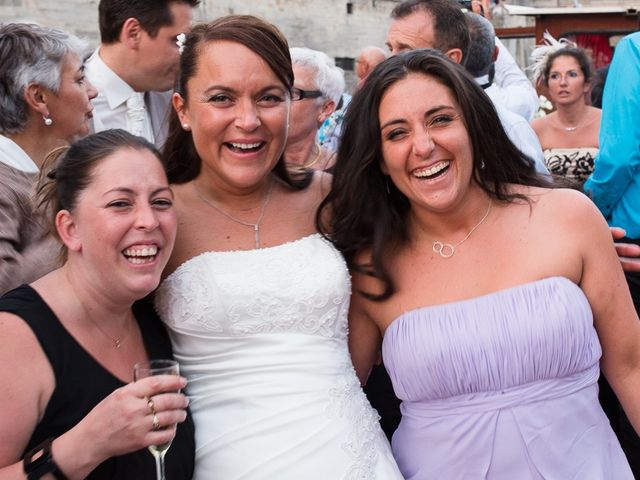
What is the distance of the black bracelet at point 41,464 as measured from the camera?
243 cm

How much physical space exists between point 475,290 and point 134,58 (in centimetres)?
312

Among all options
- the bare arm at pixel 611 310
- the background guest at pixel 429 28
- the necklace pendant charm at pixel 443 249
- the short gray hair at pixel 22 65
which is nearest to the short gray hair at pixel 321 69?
the background guest at pixel 429 28

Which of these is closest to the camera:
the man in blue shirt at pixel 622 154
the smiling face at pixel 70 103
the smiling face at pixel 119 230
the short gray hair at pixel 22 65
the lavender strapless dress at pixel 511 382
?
the smiling face at pixel 119 230

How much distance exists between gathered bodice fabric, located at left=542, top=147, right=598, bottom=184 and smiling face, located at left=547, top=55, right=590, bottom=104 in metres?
0.55

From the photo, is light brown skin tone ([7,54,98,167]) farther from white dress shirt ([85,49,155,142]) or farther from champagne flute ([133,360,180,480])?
champagne flute ([133,360,180,480])

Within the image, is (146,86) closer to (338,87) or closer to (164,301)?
(338,87)

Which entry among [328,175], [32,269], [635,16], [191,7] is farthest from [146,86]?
[635,16]

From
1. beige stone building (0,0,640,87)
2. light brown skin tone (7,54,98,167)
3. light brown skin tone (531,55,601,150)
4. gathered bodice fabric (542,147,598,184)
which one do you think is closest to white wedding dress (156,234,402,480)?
light brown skin tone (7,54,98,167)

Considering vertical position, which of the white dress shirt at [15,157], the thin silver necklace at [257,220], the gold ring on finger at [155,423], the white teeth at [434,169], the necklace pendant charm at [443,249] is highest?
the white teeth at [434,169]

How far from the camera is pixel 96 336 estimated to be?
9.01 feet

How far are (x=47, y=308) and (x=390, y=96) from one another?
53.7 inches

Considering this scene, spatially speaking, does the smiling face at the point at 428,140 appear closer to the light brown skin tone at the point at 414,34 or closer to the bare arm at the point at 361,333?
the bare arm at the point at 361,333

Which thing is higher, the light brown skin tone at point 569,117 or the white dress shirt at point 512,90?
the white dress shirt at point 512,90

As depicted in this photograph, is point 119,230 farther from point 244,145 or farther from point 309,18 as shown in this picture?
point 309,18
